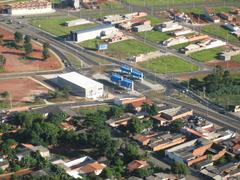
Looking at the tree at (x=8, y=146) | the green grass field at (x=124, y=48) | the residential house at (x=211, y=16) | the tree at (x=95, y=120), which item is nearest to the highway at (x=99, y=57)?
the green grass field at (x=124, y=48)

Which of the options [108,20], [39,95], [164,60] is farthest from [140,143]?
[108,20]

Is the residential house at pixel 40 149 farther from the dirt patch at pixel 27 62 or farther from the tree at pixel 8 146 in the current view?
the dirt patch at pixel 27 62

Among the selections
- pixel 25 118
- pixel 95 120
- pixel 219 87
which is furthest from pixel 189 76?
pixel 25 118

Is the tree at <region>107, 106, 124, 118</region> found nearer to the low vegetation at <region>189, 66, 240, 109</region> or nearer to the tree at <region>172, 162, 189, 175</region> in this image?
the low vegetation at <region>189, 66, 240, 109</region>

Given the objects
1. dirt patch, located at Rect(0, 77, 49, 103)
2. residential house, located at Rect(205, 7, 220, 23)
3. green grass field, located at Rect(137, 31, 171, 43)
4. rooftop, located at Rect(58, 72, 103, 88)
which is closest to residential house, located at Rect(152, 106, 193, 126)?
rooftop, located at Rect(58, 72, 103, 88)

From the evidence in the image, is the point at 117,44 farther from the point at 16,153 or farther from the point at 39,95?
the point at 16,153
